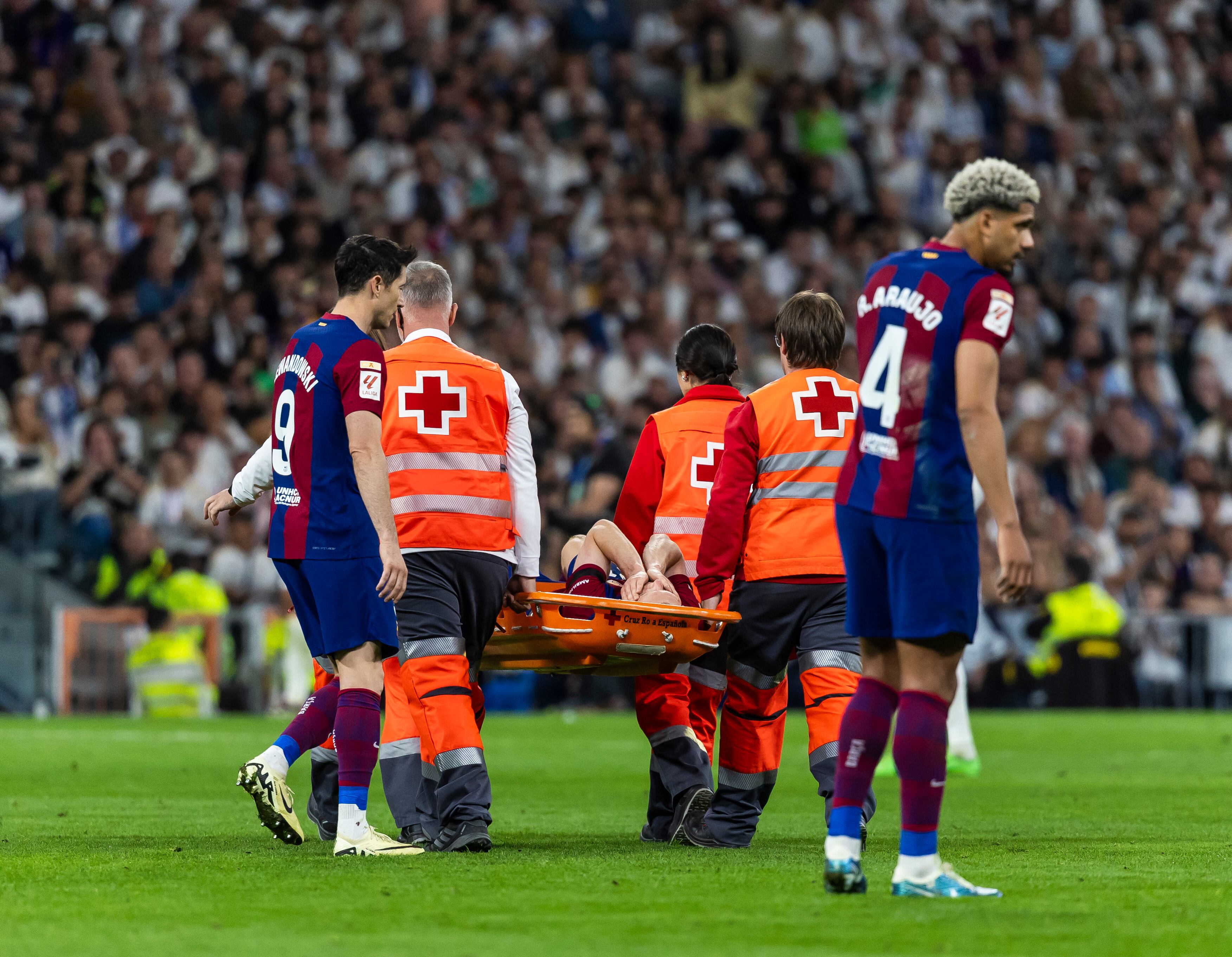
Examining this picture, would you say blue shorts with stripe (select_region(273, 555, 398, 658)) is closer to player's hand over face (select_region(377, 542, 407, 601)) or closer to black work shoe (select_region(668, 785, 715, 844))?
player's hand over face (select_region(377, 542, 407, 601))

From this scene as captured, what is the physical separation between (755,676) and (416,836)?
1563mm

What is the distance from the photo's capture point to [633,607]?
7.57 m

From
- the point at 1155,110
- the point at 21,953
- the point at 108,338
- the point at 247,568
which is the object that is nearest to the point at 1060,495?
the point at 1155,110

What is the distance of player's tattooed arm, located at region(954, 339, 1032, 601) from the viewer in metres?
5.68

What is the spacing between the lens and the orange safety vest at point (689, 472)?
8.62 meters

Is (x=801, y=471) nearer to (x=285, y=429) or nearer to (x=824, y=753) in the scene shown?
(x=824, y=753)

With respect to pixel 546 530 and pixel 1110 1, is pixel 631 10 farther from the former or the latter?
pixel 546 530

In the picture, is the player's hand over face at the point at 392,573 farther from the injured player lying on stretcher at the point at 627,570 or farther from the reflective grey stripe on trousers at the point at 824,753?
the reflective grey stripe on trousers at the point at 824,753

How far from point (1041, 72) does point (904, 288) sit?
A: 67.1 ft

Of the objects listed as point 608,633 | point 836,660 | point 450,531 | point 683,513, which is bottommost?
point 836,660

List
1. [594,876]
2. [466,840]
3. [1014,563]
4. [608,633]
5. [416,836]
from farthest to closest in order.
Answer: [416,836], [608,633], [466,840], [594,876], [1014,563]

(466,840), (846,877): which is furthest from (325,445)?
(846,877)

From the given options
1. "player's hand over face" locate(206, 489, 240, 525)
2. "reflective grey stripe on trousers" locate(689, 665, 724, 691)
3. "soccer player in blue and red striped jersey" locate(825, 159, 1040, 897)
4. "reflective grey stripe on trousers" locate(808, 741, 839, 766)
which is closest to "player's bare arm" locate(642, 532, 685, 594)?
"reflective grey stripe on trousers" locate(689, 665, 724, 691)

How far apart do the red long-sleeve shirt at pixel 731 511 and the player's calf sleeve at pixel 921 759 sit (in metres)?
2.09
